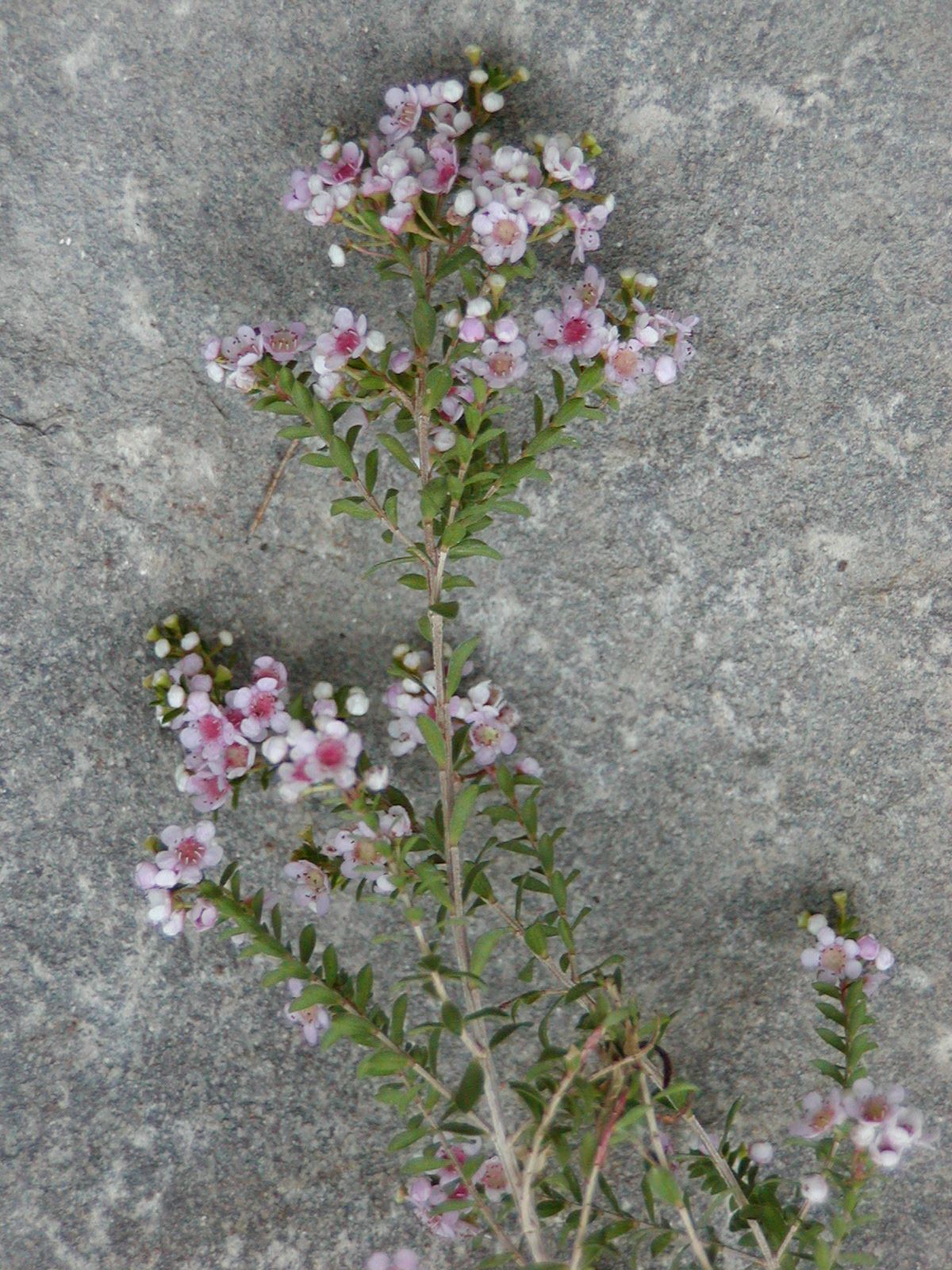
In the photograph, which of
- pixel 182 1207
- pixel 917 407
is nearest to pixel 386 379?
pixel 917 407

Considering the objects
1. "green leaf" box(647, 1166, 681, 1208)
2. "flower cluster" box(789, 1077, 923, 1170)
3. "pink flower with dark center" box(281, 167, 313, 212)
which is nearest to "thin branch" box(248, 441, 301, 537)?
"pink flower with dark center" box(281, 167, 313, 212)

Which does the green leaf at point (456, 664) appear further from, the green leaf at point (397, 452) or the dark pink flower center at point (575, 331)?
the dark pink flower center at point (575, 331)

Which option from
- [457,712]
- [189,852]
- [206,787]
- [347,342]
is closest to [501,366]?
[347,342]

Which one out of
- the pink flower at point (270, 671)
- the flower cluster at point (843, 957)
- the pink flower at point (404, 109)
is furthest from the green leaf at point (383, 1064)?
the pink flower at point (404, 109)

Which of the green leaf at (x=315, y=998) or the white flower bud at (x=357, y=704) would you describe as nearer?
the green leaf at (x=315, y=998)

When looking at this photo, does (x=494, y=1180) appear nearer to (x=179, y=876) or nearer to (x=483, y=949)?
(x=483, y=949)

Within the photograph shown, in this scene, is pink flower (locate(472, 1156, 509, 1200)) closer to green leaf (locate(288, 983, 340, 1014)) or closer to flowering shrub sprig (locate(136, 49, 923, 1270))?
flowering shrub sprig (locate(136, 49, 923, 1270))
